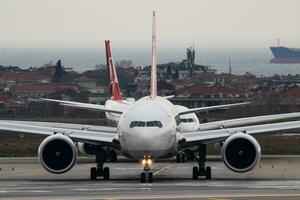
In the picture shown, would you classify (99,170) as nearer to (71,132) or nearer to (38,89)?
(71,132)

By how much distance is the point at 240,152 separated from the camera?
46.8 metres

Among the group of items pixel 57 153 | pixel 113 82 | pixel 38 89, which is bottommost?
pixel 57 153

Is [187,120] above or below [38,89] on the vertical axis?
below

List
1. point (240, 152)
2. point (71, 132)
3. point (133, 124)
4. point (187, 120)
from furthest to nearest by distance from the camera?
Answer: point (187, 120)
point (71, 132)
point (240, 152)
point (133, 124)

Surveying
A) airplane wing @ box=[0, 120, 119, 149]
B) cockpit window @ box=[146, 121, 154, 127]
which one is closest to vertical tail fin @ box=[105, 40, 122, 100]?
airplane wing @ box=[0, 120, 119, 149]

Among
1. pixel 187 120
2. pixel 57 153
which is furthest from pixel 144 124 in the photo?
pixel 187 120

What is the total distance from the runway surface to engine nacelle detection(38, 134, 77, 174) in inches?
25.6

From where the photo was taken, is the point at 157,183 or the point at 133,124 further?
the point at 133,124

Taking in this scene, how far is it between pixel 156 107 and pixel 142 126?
1726 mm

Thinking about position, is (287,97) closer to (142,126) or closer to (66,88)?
(66,88)

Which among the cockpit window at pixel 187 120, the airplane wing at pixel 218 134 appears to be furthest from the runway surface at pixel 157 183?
the cockpit window at pixel 187 120

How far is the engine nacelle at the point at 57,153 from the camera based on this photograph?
153 ft

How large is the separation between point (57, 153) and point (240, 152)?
6.83 metres

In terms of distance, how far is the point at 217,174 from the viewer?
168 feet
